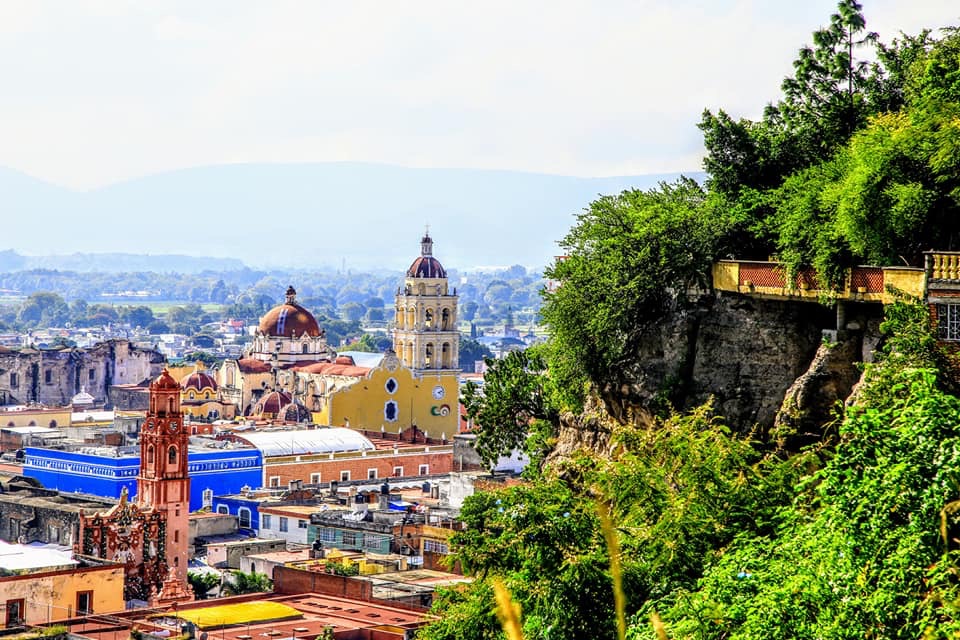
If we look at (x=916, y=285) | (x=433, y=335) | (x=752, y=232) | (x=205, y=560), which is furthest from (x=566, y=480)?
(x=433, y=335)

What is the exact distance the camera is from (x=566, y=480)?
82.2 ft

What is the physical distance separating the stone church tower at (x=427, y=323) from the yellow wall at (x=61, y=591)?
5753 centimetres

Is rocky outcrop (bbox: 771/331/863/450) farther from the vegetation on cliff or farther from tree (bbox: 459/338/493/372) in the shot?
tree (bbox: 459/338/493/372)

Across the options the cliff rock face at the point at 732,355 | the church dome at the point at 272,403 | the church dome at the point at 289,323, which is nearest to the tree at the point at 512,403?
the cliff rock face at the point at 732,355

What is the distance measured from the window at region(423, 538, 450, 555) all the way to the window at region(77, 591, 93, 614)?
31.9 feet

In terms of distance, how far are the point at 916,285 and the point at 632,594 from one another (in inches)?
196

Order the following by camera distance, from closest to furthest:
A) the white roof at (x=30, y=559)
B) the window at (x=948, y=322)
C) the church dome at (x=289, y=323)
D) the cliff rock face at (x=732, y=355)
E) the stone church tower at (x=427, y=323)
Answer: the window at (x=948, y=322), the cliff rock face at (x=732, y=355), the white roof at (x=30, y=559), the stone church tower at (x=427, y=323), the church dome at (x=289, y=323)

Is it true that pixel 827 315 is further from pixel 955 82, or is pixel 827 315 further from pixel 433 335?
pixel 433 335

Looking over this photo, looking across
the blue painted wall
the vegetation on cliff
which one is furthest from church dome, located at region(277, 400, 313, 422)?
the vegetation on cliff

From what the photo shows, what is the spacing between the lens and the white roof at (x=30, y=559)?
33.7m

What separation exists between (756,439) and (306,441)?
155 ft

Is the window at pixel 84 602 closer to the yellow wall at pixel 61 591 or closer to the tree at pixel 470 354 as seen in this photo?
the yellow wall at pixel 61 591

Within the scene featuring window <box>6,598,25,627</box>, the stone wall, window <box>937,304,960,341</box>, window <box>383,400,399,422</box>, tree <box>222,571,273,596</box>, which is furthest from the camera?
the stone wall

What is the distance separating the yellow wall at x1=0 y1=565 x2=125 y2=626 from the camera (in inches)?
1283
